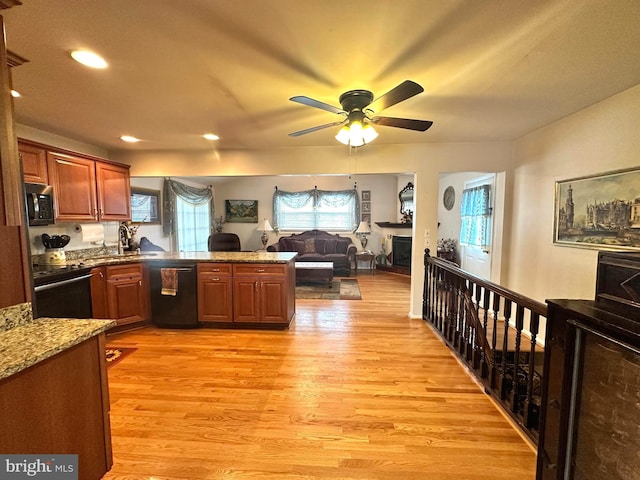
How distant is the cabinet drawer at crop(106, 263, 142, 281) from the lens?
3.26 meters

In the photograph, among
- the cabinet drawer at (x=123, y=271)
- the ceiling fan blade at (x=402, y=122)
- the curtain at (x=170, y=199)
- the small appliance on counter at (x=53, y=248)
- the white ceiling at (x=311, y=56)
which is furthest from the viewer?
the curtain at (x=170, y=199)

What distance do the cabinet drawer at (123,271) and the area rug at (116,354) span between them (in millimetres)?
813

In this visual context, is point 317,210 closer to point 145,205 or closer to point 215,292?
point 145,205

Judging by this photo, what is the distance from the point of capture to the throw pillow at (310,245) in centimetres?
739

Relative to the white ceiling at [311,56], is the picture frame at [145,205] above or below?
below

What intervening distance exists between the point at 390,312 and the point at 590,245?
2.39 m

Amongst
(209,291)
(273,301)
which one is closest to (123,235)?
(209,291)

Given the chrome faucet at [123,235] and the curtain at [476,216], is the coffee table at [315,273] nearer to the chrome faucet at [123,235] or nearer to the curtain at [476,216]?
the curtain at [476,216]

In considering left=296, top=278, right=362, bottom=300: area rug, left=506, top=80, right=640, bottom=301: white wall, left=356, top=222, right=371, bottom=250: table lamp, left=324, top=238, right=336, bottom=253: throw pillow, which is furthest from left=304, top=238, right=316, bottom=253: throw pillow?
left=506, top=80, right=640, bottom=301: white wall

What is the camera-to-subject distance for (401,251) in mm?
7191

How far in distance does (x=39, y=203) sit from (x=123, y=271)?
41.1 inches

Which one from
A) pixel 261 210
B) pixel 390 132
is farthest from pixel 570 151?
pixel 261 210

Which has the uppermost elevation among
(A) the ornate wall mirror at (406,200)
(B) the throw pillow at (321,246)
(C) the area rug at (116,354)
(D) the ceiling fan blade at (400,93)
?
(D) the ceiling fan blade at (400,93)

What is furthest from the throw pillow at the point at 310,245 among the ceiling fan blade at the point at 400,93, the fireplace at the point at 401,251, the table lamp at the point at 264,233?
the ceiling fan blade at the point at 400,93
